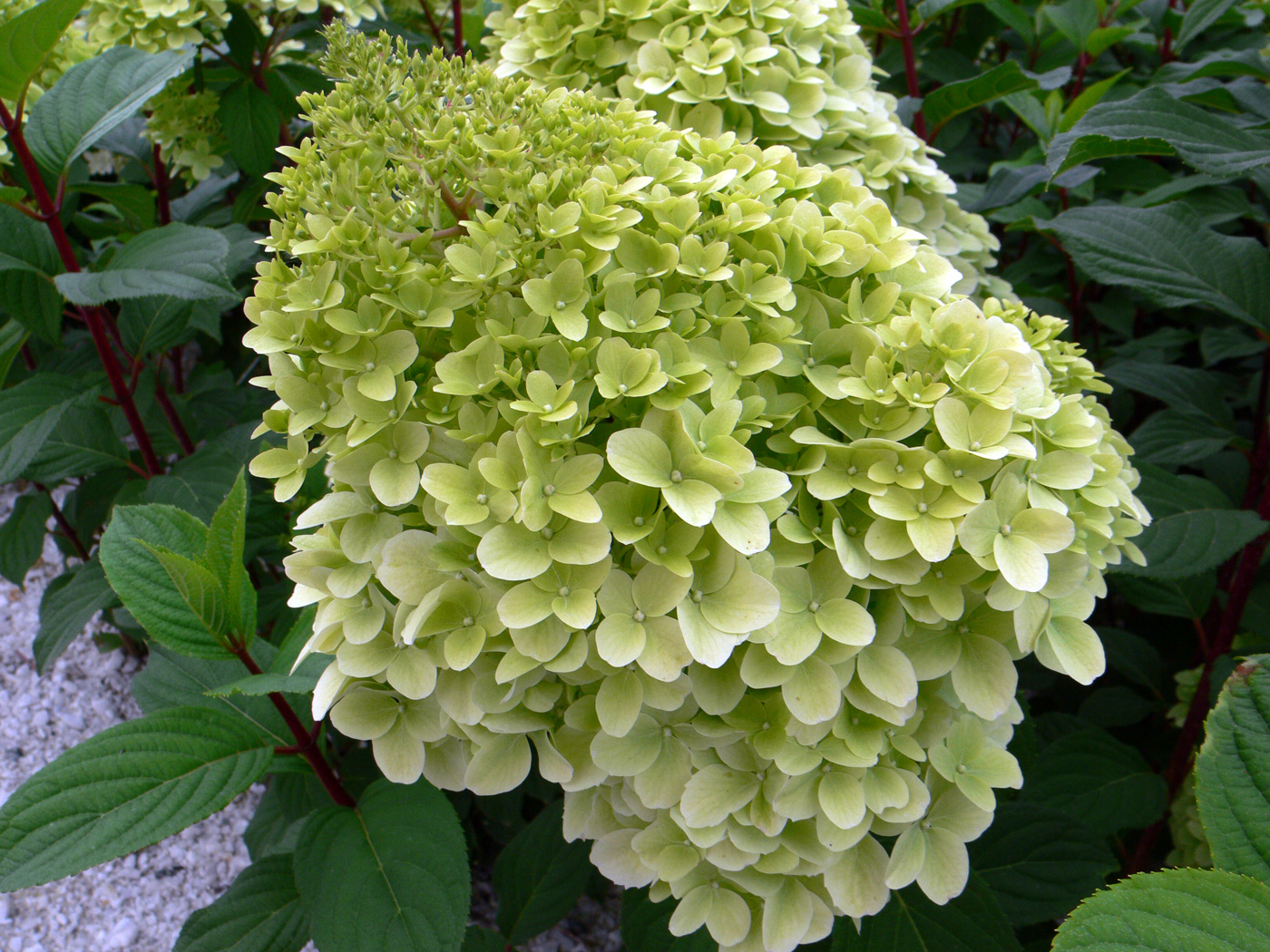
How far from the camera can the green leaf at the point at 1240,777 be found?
0.67 meters

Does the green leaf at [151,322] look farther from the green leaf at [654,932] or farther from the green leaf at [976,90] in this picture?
the green leaf at [976,90]

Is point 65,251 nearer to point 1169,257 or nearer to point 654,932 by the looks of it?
point 654,932

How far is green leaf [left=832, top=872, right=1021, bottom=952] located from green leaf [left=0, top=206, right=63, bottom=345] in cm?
145

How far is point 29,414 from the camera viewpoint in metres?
1.34

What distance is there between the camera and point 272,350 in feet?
2.61

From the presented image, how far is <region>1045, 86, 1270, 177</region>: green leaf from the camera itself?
1132mm

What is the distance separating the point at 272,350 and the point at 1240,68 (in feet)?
5.47

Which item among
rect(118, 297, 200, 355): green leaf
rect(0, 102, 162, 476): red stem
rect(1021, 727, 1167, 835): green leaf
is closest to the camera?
rect(0, 102, 162, 476): red stem

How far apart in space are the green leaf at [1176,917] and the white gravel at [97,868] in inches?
66.9

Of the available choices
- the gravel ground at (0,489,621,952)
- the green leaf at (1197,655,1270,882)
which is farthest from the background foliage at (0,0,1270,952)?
the gravel ground at (0,489,621,952)

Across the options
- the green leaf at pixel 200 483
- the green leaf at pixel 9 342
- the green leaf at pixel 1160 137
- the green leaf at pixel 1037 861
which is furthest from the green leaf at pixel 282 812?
the green leaf at pixel 1160 137

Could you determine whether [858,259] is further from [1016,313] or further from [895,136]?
[895,136]

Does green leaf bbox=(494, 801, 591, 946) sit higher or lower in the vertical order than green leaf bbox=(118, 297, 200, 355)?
lower

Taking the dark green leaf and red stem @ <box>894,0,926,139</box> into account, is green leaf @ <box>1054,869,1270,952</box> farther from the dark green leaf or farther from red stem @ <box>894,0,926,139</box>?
red stem @ <box>894,0,926,139</box>
